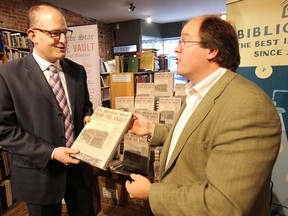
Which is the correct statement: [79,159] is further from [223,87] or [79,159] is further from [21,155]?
[223,87]

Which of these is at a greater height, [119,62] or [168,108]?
[119,62]

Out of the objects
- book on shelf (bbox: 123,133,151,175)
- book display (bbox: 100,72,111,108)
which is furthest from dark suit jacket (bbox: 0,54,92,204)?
book display (bbox: 100,72,111,108)

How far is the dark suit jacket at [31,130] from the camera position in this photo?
3.95 ft

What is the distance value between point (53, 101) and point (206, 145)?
891mm

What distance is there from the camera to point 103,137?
1.17 metres

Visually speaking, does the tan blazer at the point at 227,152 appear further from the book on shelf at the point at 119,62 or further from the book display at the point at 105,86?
the book display at the point at 105,86

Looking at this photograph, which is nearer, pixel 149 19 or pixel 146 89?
pixel 146 89

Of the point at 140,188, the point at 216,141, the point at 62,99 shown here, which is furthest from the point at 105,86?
the point at 216,141

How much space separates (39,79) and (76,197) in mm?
791

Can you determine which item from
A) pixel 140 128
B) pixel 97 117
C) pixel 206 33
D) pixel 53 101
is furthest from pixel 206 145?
pixel 53 101

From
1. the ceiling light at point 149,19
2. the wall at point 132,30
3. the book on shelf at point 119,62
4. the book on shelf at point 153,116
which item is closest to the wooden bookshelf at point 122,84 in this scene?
the book on shelf at point 119,62

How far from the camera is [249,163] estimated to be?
69 centimetres

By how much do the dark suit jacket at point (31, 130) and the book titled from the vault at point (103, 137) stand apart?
7.6 inches

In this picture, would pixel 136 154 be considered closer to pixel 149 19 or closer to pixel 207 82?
pixel 207 82
